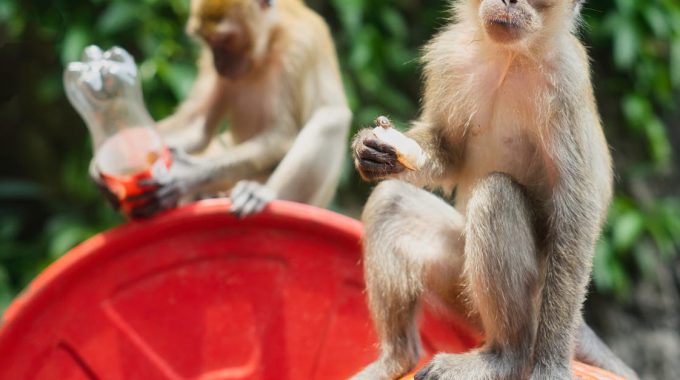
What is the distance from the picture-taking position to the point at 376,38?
6438 millimetres

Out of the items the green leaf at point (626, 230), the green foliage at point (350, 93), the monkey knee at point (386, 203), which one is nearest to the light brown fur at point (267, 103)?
the green foliage at point (350, 93)

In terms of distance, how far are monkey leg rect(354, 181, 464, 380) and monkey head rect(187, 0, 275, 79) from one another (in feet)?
6.37

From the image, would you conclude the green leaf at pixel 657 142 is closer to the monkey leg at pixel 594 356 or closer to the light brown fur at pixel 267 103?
the light brown fur at pixel 267 103

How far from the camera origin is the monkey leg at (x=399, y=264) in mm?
3467

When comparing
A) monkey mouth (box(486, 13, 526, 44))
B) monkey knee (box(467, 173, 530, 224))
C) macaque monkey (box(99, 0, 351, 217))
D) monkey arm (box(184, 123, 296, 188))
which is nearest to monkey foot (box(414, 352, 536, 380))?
monkey knee (box(467, 173, 530, 224))

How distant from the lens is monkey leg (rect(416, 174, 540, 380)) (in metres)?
3.09

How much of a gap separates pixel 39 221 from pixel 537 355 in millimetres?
4968

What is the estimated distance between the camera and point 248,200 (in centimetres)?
424

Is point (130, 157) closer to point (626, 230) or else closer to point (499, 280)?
point (499, 280)

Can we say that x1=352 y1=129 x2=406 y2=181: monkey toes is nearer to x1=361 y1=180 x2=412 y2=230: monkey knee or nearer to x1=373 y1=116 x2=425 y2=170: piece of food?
x1=373 y1=116 x2=425 y2=170: piece of food

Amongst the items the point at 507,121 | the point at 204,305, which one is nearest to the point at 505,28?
the point at 507,121

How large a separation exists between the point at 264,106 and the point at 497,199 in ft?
8.21

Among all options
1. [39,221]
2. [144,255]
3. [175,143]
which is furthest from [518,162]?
[39,221]

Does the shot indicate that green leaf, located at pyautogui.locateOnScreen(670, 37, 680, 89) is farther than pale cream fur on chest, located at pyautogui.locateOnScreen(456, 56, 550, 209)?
Yes
